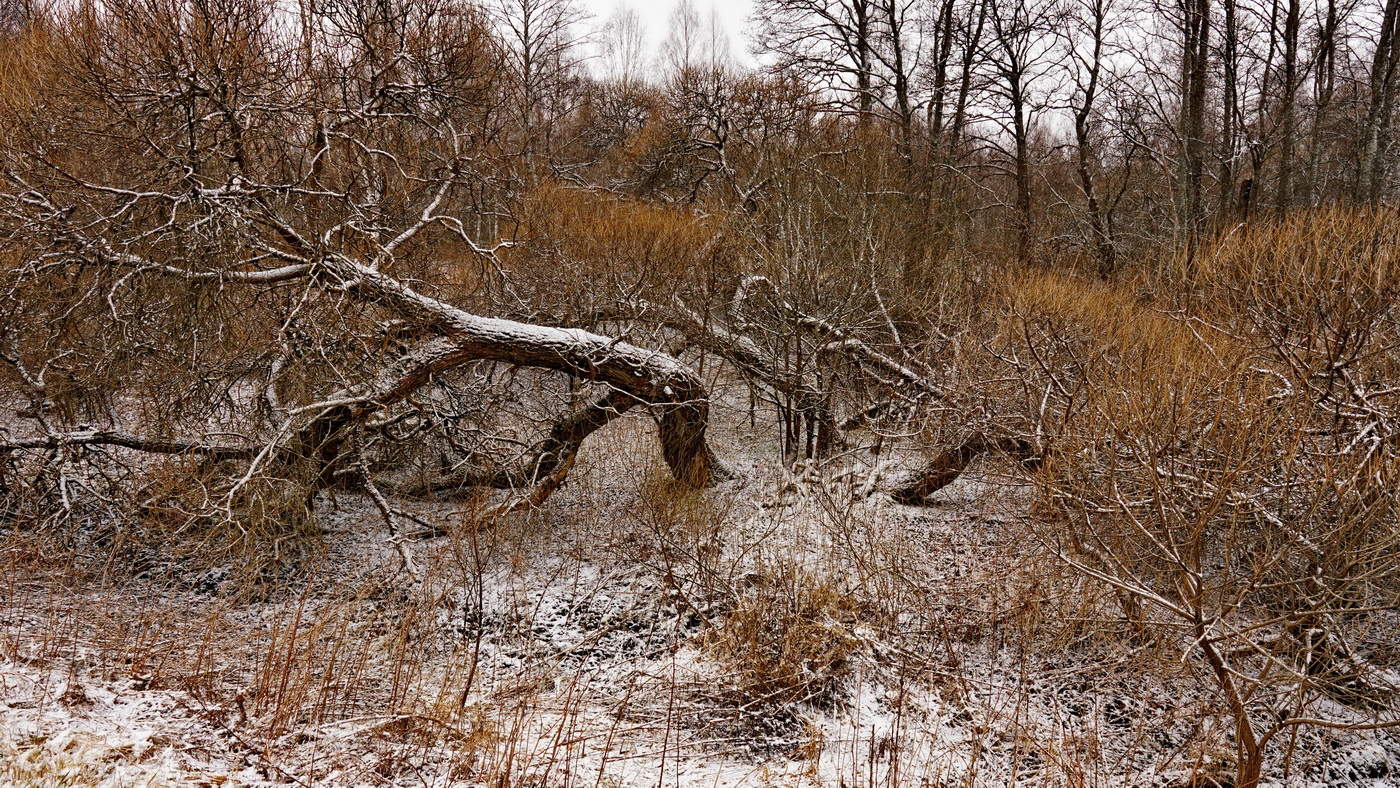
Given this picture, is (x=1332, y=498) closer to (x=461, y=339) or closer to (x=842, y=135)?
(x=461, y=339)

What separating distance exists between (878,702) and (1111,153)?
1979 cm

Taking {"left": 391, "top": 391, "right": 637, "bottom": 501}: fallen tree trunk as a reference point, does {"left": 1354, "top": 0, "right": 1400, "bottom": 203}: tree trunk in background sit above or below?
above

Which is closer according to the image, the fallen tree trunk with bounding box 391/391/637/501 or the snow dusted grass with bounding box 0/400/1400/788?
the snow dusted grass with bounding box 0/400/1400/788

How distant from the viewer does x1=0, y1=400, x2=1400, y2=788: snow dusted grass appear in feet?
11.9

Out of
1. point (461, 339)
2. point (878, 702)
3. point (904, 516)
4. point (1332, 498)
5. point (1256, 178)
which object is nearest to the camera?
point (1332, 498)

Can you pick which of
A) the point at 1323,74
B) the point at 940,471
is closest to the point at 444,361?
the point at 940,471

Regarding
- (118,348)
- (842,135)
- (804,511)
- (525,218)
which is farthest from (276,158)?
(842,135)

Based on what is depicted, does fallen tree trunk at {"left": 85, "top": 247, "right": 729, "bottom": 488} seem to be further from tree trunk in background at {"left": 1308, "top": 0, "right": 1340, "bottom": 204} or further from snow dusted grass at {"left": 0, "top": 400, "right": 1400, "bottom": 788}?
tree trunk in background at {"left": 1308, "top": 0, "right": 1340, "bottom": 204}

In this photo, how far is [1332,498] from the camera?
425cm

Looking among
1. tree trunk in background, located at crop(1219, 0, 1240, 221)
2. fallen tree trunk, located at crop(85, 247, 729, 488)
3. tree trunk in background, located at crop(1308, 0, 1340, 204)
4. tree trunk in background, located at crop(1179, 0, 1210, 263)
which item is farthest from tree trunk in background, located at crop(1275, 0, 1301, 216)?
fallen tree trunk, located at crop(85, 247, 729, 488)

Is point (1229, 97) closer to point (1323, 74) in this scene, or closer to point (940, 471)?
point (1323, 74)

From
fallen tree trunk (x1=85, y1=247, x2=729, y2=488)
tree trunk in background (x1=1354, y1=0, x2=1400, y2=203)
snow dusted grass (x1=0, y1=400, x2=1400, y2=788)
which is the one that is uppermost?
tree trunk in background (x1=1354, y1=0, x2=1400, y2=203)

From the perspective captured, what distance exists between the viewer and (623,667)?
5344mm

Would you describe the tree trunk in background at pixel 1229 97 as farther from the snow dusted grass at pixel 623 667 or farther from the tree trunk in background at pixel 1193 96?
the snow dusted grass at pixel 623 667
